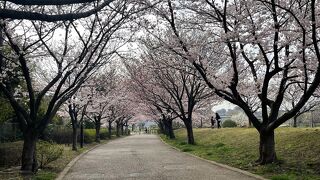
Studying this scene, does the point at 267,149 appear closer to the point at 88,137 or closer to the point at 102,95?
the point at 88,137

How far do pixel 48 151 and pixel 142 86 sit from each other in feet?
55.2

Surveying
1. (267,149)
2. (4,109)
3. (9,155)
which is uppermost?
(4,109)

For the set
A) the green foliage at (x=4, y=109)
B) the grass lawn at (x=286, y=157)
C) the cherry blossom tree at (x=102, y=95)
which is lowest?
the grass lawn at (x=286, y=157)

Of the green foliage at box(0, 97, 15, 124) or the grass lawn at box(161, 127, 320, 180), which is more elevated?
the green foliage at box(0, 97, 15, 124)

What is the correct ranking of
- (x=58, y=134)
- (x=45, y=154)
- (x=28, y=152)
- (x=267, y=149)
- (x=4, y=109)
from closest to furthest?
(x=28, y=152), (x=267, y=149), (x=45, y=154), (x=4, y=109), (x=58, y=134)

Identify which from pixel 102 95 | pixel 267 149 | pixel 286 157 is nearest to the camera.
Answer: pixel 267 149

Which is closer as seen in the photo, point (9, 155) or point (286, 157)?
point (286, 157)

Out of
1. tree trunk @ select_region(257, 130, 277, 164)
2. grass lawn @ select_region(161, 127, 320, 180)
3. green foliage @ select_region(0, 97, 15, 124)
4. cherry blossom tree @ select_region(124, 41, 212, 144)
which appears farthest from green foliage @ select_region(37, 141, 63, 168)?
cherry blossom tree @ select_region(124, 41, 212, 144)

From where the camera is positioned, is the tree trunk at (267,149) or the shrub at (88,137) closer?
the tree trunk at (267,149)

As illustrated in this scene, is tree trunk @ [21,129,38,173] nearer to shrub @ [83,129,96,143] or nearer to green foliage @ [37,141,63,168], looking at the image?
green foliage @ [37,141,63,168]

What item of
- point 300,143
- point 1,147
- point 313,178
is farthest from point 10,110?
point 313,178

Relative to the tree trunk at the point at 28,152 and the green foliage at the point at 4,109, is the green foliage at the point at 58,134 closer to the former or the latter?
the green foliage at the point at 4,109

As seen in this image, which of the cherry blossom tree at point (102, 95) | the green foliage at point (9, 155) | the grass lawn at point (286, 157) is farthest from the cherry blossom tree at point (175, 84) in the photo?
the green foliage at point (9, 155)

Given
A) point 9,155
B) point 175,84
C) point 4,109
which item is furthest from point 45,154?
point 175,84
